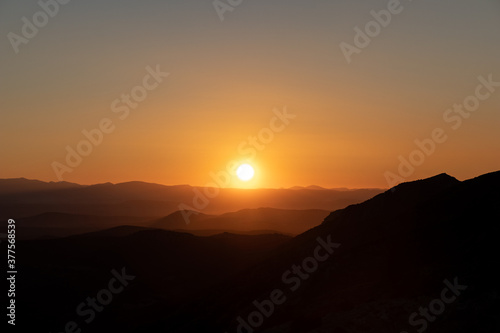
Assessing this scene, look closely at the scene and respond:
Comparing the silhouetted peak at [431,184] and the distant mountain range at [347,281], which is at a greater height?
the silhouetted peak at [431,184]

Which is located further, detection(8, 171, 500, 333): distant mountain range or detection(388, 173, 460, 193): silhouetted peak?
detection(388, 173, 460, 193): silhouetted peak

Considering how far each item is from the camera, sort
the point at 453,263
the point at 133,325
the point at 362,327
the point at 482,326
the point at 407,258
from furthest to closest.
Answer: the point at 133,325, the point at 407,258, the point at 453,263, the point at 362,327, the point at 482,326

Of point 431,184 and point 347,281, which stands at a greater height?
point 431,184

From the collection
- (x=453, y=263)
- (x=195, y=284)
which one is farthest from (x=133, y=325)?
(x=453, y=263)

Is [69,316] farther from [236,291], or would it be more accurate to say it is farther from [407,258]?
[407,258]

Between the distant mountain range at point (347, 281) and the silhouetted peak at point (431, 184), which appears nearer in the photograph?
the distant mountain range at point (347, 281)

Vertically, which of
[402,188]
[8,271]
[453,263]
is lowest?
[453,263]

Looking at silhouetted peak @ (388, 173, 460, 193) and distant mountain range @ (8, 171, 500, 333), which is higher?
silhouetted peak @ (388, 173, 460, 193)

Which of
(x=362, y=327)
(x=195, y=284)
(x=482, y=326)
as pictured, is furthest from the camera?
(x=195, y=284)
